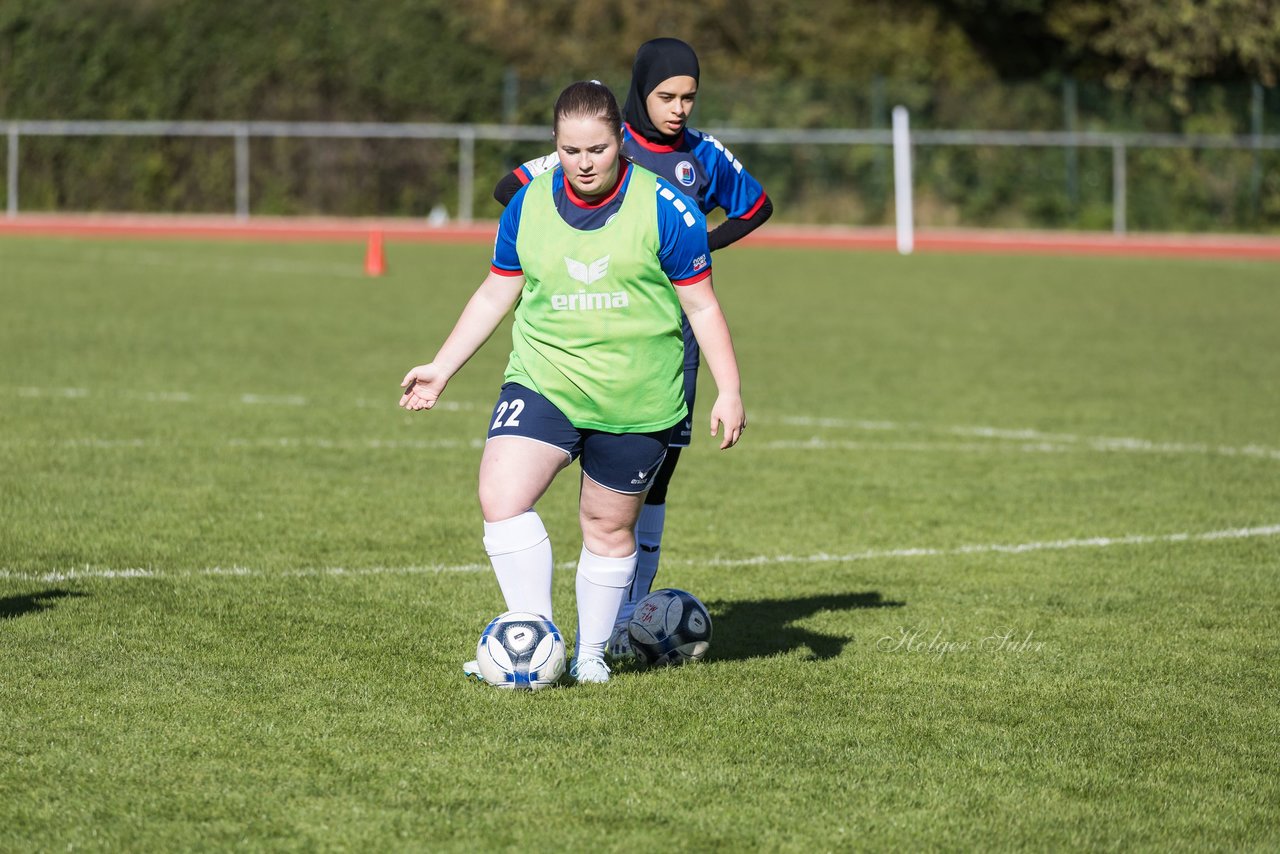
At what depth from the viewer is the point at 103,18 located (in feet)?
122

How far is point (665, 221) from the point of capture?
17.5ft

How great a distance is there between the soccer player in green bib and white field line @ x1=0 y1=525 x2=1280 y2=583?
5.82ft

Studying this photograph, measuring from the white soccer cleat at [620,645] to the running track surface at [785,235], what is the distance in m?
25.5

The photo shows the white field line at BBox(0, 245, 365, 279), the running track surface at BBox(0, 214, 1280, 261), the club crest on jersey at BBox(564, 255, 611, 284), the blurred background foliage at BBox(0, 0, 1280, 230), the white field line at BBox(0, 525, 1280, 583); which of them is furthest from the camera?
the blurred background foliage at BBox(0, 0, 1280, 230)

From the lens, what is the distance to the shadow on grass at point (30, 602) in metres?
6.30

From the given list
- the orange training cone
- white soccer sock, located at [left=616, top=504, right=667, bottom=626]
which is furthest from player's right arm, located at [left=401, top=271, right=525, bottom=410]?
the orange training cone

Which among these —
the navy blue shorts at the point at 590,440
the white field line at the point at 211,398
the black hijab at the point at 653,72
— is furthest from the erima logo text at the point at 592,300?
the white field line at the point at 211,398

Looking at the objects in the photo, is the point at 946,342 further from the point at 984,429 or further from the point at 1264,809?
the point at 1264,809

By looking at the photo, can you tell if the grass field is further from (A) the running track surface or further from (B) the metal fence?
(B) the metal fence

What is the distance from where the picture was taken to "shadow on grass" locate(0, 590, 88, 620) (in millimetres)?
6297

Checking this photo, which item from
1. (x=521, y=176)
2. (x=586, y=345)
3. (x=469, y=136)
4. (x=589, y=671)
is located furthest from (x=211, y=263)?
(x=586, y=345)

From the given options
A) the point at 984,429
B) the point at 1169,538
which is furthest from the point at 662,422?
the point at 984,429

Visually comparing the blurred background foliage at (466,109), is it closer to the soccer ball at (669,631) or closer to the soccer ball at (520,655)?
the soccer ball at (669,631)

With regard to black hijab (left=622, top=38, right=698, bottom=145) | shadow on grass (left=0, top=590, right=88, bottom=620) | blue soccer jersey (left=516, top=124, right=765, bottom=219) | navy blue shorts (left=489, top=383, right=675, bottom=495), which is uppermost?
black hijab (left=622, top=38, right=698, bottom=145)
